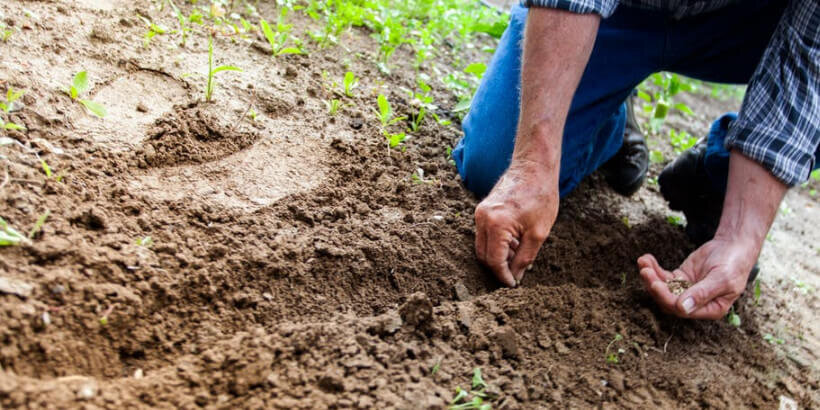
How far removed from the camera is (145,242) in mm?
1470

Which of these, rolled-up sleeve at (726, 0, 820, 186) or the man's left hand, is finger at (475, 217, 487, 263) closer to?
the man's left hand

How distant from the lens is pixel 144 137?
70.6 inches

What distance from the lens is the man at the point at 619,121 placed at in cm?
171

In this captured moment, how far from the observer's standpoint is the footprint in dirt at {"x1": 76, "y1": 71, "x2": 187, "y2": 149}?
1744mm

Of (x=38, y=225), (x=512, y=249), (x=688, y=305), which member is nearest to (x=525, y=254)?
(x=512, y=249)

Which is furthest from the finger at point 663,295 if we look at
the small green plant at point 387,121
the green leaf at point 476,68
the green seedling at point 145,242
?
the green seedling at point 145,242

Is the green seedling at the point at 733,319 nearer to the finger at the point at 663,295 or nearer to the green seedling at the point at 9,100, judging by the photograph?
the finger at the point at 663,295

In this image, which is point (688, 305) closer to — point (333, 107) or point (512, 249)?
point (512, 249)

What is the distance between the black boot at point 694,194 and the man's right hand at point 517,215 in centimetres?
98

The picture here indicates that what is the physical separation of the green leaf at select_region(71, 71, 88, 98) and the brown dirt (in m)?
0.05

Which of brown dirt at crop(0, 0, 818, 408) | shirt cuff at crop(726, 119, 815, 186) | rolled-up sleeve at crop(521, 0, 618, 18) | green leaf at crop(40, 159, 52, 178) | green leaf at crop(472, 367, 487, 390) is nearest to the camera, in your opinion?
brown dirt at crop(0, 0, 818, 408)

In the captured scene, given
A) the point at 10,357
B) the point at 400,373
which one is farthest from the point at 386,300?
the point at 10,357

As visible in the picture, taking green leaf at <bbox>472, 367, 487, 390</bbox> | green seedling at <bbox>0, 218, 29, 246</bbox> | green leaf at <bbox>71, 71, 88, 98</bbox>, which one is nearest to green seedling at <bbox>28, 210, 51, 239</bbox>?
green seedling at <bbox>0, 218, 29, 246</bbox>

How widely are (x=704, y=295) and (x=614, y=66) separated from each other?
856mm
